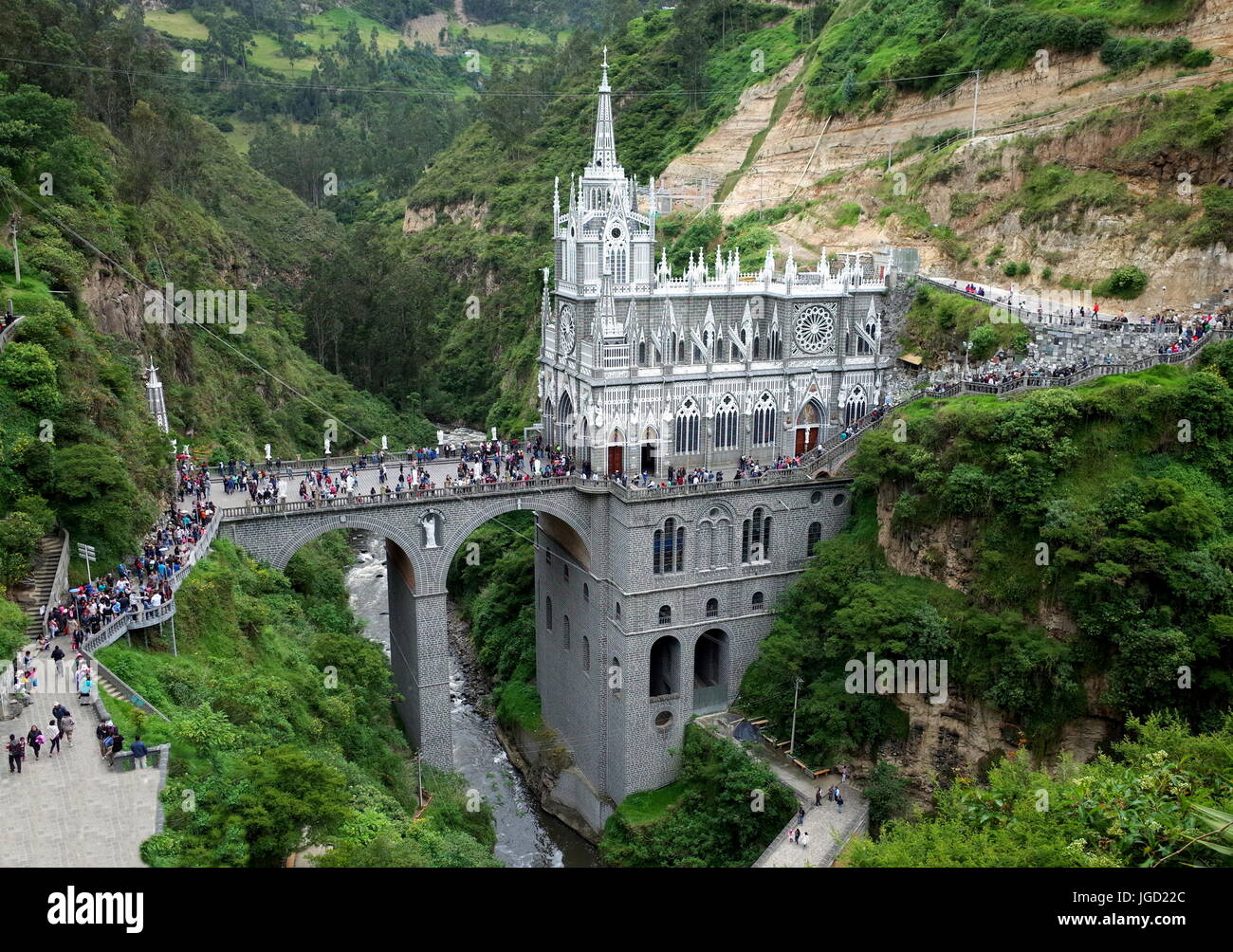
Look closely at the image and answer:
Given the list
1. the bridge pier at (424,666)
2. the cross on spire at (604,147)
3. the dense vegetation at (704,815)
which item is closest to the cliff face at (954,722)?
the dense vegetation at (704,815)

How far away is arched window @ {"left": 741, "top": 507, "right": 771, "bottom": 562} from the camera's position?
177 feet

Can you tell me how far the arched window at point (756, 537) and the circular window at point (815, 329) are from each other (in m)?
9.37

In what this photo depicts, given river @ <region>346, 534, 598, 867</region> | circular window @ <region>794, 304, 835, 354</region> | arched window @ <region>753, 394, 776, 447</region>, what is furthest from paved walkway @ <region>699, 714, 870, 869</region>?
circular window @ <region>794, 304, 835, 354</region>

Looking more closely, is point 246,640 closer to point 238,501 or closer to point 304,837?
point 238,501

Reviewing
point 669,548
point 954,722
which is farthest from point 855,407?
point 954,722

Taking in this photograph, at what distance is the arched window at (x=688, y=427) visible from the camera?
54.7 metres

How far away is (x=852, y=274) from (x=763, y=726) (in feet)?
79.1

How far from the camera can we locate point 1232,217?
2053 inches

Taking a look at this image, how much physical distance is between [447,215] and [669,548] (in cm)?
8246

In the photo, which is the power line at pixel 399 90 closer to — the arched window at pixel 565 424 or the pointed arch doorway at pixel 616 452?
the arched window at pixel 565 424

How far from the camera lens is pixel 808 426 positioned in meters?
57.9

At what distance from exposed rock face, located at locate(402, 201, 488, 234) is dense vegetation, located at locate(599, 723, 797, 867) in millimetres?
80298

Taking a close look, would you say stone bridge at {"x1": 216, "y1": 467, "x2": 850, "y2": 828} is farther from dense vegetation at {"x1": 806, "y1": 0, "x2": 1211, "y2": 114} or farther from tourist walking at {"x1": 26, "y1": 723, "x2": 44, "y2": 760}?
dense vegetation at {"x1": 806, "y1": 0, "x2": 1211, "y2": 114}

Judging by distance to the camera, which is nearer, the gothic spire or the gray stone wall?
the gray stone wall
